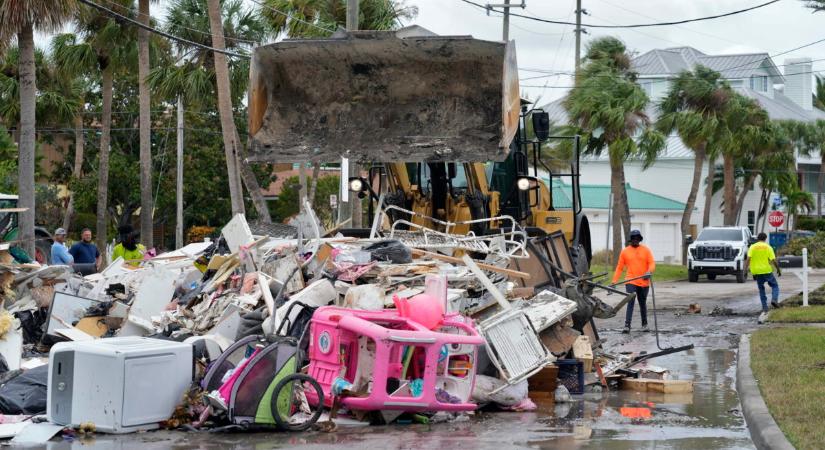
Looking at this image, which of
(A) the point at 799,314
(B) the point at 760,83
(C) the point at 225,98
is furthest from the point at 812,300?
(B) the point at 760,83

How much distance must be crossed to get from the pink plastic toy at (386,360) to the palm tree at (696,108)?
1401 inches

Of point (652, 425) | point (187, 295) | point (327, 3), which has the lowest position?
point (652, 425)

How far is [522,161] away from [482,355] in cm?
Result: 460

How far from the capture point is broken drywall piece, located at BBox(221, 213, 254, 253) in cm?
1275

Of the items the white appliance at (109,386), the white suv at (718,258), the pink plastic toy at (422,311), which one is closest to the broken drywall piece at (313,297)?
the pink plastic toy at (422,311)

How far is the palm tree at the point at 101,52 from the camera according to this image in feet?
105

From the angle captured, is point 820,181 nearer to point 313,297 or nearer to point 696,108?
point 696,108

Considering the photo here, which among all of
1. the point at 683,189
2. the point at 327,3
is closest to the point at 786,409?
the point at 327,3

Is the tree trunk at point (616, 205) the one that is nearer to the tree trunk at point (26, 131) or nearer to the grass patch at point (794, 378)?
the tree trunk at point (26, 131)

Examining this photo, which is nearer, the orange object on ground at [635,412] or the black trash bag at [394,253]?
the orange object on ground at [635,412]

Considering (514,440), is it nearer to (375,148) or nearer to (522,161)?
(375,148)

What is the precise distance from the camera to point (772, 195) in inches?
2744

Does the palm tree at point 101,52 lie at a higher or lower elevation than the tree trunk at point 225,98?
higher

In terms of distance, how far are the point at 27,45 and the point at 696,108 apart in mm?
30123
